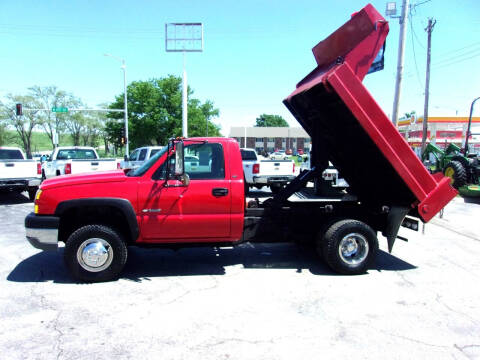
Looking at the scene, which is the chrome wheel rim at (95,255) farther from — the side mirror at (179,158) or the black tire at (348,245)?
the black tire at (348,245)

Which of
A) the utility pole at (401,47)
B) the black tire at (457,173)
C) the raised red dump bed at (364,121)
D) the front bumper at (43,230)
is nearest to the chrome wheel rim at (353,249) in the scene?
the raised red dump bed at (364,121)

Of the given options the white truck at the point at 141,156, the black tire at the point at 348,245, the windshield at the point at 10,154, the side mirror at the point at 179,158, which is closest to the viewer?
the side mirror at the point at 179,158

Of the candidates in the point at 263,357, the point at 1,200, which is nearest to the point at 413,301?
the point at 263,357

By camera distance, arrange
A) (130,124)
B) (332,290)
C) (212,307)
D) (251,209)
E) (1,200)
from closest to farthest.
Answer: (212,307) → (332,290) → (251,209) → (1,200) → (130,124)

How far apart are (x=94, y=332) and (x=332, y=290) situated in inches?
113

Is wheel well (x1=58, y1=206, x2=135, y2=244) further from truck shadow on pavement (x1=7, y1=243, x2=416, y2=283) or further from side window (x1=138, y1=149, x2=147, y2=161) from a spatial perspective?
side window (x1=138, y1=149, x2=147, y2=161)

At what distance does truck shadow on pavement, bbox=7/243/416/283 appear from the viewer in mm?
5293

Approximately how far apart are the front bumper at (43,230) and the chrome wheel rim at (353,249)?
3.91m

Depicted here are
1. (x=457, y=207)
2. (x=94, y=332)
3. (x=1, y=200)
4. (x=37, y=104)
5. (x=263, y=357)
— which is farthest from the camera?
(x=37, y=104)

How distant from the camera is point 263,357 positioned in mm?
3260

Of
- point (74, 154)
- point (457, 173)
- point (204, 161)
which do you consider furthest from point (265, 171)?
point (74, 154)

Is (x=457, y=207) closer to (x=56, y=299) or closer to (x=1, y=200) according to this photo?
(x=56, y=299)

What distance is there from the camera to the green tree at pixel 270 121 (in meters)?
144

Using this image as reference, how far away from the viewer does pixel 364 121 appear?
15.5 ft
